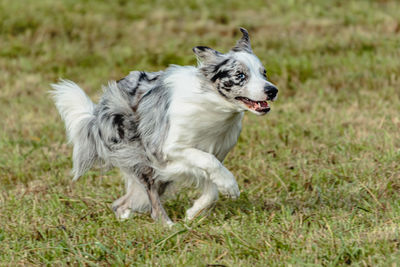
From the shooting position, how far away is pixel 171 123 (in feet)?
14.9

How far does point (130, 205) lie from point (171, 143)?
30.1 inches

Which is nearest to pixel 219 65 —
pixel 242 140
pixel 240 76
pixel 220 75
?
pixel 220 75

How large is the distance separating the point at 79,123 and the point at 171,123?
3.09ft

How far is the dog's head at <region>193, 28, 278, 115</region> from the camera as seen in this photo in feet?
13.7

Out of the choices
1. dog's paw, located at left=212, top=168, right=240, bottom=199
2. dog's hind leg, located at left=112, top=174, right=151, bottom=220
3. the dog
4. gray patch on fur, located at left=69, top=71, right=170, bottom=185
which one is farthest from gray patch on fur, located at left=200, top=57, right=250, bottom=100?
dog's hind leg, located at left=112, top=174, right=151, bottom=220

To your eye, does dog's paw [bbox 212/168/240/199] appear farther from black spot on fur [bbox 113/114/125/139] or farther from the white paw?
black spot on fur [bbox 113/114/125/139]

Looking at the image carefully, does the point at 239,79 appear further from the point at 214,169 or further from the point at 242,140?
the point at 242,140

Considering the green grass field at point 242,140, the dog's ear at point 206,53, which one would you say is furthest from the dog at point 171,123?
the green grass field at point 242,140

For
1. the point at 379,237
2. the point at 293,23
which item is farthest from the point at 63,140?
the point at 293,23

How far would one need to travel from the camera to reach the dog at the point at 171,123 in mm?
4340

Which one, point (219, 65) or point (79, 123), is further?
point (79, 123)

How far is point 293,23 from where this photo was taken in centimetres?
1080

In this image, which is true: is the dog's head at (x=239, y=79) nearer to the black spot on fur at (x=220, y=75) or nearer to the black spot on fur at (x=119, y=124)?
the black spot on fur at (x=220, y=75)

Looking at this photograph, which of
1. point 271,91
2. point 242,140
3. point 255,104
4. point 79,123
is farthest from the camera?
point 242,140
